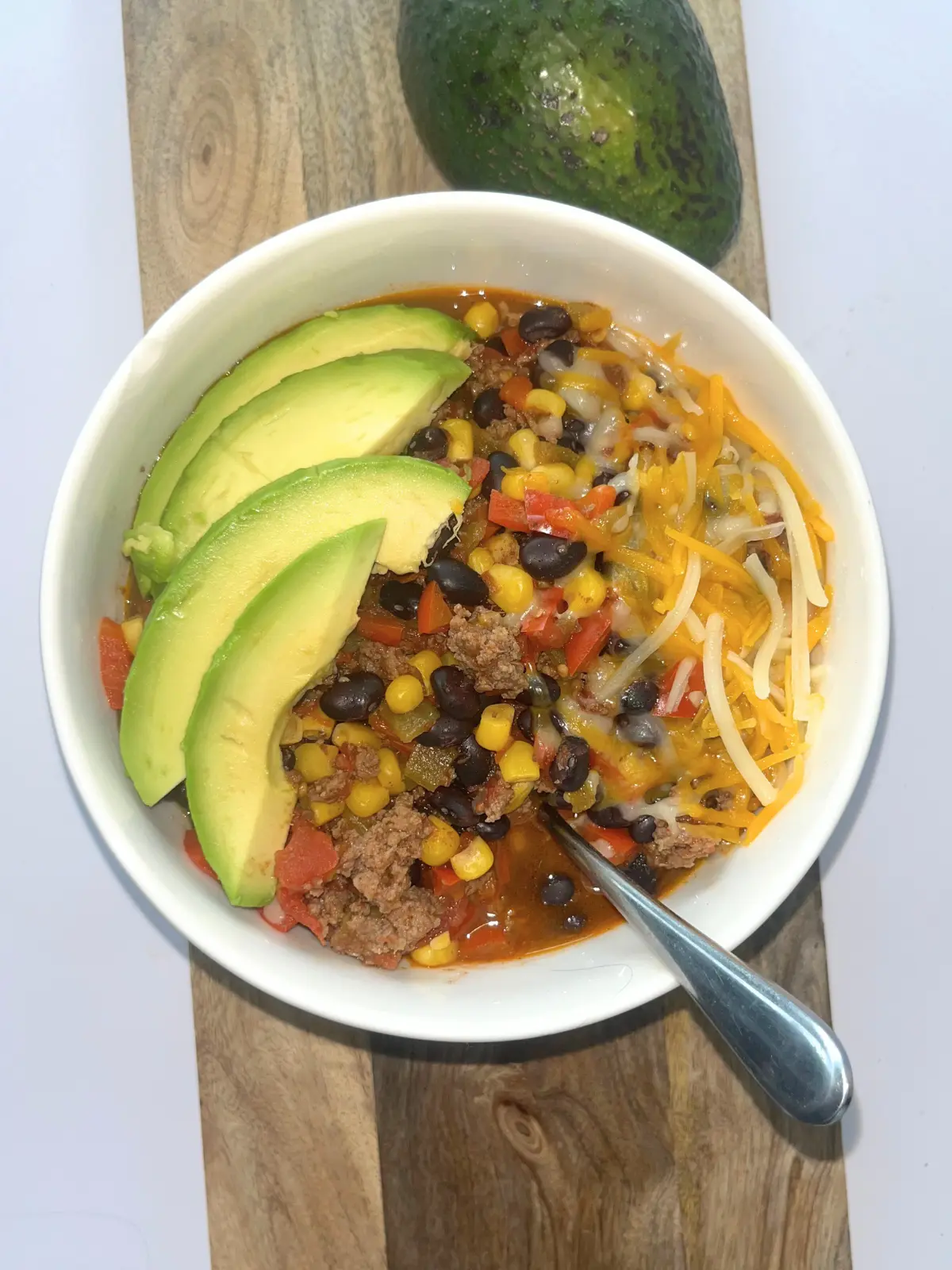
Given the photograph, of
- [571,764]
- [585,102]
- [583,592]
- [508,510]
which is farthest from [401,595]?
[585,102]

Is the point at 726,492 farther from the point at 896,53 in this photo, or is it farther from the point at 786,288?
the point at 896,53

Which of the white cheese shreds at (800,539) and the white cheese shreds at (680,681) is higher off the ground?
the white cheese shreds at (800,539)

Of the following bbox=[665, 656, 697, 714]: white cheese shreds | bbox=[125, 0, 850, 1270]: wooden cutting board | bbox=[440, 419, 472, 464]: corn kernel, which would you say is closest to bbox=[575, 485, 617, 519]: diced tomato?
bbox=[440, 419, 472, 464]: corn kernel

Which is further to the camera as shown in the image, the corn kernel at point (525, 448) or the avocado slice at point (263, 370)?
the corn kernel at point (525, 448)

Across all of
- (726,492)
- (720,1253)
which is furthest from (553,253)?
(720,1253)

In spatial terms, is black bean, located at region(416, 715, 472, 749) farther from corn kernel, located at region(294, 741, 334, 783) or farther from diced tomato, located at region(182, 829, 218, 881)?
diced tomato, located at region(182, 829, 218, 881)

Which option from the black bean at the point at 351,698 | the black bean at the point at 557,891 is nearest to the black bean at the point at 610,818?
the black bean at the point at 557,891

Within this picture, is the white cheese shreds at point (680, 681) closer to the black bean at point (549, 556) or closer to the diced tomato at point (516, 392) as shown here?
the black bean at point (549, 556)
